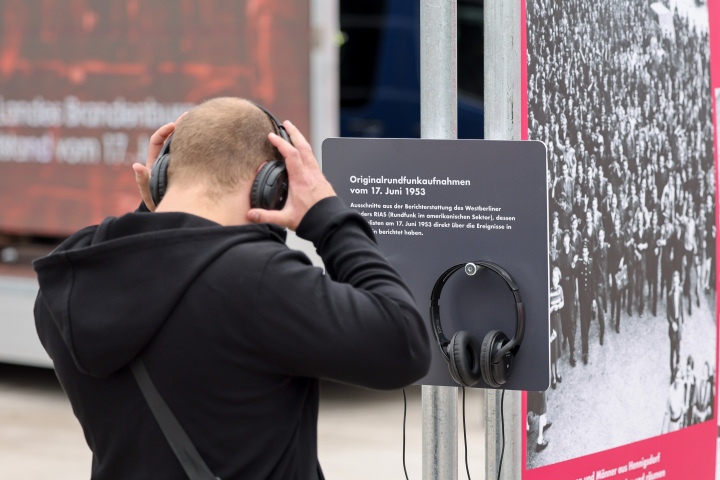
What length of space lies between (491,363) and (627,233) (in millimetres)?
715

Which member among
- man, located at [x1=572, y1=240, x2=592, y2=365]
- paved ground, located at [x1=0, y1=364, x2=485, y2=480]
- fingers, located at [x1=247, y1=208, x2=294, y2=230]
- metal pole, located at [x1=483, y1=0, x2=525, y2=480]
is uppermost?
metal pole, located at [x1=483, y1=0, x2=525, y2=480]

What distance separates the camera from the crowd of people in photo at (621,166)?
246 centimetres

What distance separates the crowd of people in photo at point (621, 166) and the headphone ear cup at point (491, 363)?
0.82 feet

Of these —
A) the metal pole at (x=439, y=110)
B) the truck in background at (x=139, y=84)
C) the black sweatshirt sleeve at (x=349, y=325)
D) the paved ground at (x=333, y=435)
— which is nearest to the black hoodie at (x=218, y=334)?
the black sweatshirt sleeve at (x=349, y=325)

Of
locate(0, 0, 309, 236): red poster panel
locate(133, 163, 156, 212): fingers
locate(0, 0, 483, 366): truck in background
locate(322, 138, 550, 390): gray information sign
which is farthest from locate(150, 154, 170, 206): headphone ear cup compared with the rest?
locate(0, 0, 309, 236): red poster panel

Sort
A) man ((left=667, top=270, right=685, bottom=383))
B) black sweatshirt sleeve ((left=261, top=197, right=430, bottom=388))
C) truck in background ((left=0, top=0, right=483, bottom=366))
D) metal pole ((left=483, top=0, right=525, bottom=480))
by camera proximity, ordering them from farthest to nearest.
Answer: truck in background ((left=0, top=0, right=483, bottom=366)), man ((left=667, top=270, right=685, bottom=383)), metal pole ((left=483, top=0, right=525, bottom=480)), black sweatshirt sleeve ((left=261, top=197, right=430, bottom=388))

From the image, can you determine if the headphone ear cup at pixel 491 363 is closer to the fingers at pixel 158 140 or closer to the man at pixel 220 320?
the man at pixel 220 320

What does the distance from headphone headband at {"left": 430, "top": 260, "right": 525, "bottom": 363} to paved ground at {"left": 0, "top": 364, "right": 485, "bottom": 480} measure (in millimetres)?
2919

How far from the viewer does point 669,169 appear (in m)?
2.90

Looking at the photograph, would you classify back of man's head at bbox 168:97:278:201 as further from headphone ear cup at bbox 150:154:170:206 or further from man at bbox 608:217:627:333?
man at bbox 608:217:627:333


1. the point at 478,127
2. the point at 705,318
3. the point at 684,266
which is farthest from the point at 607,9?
the point at 478,127

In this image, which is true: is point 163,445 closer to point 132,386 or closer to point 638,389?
point 132,386

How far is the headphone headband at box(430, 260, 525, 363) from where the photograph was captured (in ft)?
7.22

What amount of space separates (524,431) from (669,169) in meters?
0.92
